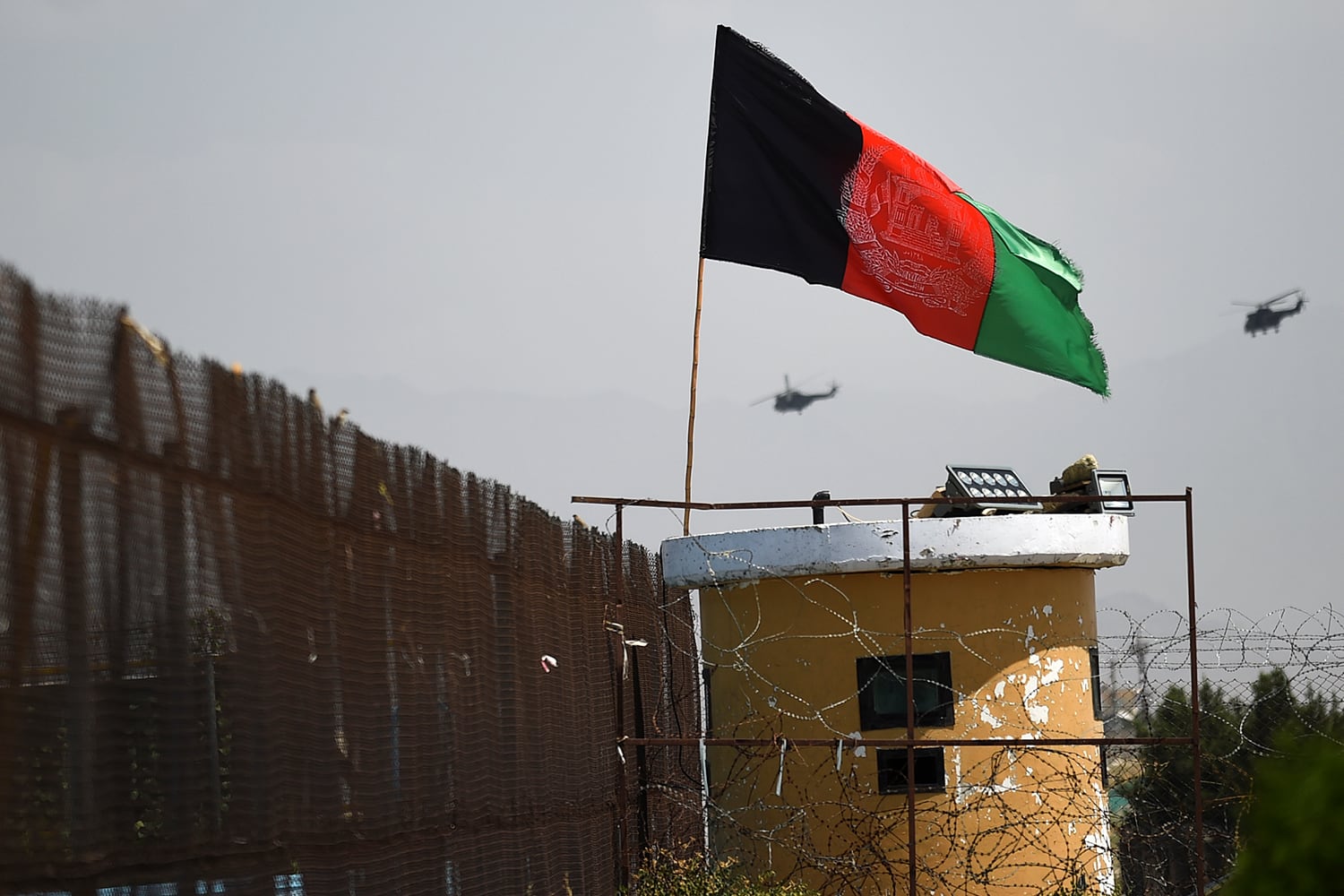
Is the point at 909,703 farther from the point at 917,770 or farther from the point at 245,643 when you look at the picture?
the point at 245,643

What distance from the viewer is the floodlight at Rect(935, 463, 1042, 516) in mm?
9773

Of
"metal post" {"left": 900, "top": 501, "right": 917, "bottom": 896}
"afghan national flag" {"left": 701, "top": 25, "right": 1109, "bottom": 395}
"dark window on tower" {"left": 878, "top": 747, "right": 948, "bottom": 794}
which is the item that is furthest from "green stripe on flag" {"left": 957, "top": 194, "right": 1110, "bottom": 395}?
"dark window on tower" {"left": 878, "top": 747, "right": 948, "bottom": 794}

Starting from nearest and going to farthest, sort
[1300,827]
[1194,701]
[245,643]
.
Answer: [1300,827] → [245,643] → [1194,701]

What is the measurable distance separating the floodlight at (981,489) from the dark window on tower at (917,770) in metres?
1.54

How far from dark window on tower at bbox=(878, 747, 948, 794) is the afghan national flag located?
3.00 meters

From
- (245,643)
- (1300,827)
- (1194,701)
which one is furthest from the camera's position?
(1194,701)

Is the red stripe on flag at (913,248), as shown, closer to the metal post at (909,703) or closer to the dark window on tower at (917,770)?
the metal post at (909,703)

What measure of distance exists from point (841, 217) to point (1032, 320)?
5.21 ft

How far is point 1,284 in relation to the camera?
3115 mm

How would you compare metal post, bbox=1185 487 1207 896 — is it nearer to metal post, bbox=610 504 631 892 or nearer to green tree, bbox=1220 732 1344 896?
metal post, bbox=610 504 631 892

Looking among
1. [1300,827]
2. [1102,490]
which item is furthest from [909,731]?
[1300,827]

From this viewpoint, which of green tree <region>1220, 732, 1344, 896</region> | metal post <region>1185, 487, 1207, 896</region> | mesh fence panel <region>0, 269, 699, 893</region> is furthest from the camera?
metal post <region>1185, 487, 1207, 896</region>

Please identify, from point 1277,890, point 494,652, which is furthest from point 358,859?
point 1277,890

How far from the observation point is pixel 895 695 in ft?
31.5
